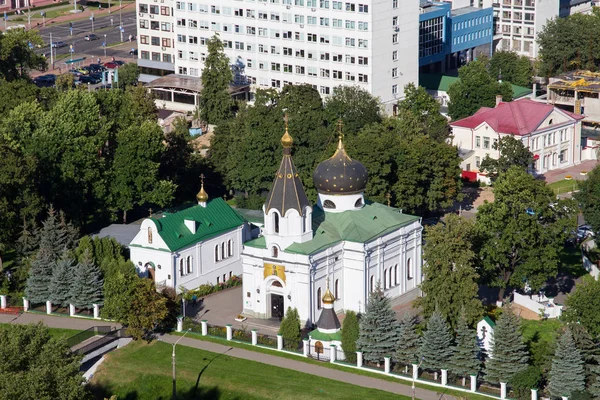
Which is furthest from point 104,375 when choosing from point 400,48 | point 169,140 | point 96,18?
point 96,18

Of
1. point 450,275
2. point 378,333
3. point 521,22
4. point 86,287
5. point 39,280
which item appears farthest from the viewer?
point 521,22

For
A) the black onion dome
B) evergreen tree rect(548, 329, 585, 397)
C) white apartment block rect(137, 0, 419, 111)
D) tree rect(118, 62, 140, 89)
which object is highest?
white apartment block rect(137, 0, 419, 111)

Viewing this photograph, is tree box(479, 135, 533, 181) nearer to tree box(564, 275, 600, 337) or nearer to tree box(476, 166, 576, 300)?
tree box(476, 166, 576, 300)

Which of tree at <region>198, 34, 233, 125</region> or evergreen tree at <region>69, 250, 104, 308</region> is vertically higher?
tree at <region>198, 34, 233, 125</region>

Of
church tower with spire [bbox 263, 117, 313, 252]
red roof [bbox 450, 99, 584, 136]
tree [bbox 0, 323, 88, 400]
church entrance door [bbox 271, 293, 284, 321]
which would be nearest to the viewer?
tree [bbox 0, 323, 88, 400]

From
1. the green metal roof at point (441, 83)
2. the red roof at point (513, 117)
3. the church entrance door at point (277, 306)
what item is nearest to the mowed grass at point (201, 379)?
the church entrance door at point (277, 306)

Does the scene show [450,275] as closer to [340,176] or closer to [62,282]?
[340,176]

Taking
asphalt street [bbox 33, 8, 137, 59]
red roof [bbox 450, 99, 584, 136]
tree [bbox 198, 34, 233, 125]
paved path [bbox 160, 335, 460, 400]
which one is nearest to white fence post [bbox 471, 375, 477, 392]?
paved path [bbox 160, 335, 460, 400]

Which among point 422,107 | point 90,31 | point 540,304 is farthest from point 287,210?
point 90,31
